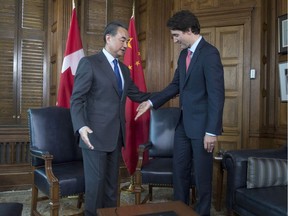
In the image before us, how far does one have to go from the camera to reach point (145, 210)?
150cm

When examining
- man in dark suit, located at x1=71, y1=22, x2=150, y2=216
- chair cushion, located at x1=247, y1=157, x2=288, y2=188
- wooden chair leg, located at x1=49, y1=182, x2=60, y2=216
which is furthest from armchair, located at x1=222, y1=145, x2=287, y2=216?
wooden chair leg, located at x1=49, y1=182, x2=60, y2=216

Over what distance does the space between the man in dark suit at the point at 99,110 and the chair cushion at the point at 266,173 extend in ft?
3.14

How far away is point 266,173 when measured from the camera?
80.8 inches

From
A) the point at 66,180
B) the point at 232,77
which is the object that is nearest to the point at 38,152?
the point at 66,180

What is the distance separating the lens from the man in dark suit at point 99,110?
1848 mm

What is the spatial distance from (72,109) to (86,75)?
226 millimetres

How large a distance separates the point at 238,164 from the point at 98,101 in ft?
3.61

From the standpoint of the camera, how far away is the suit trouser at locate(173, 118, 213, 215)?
1.93m

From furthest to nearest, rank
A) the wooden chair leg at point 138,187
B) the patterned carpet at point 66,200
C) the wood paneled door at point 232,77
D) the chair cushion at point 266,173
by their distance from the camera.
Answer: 1. the wood paneled door at point 232,77
2. the patterned carpet at point 66,200
3. the wooden chair leg at point 138,187
4. the chair cushion at point 266,173

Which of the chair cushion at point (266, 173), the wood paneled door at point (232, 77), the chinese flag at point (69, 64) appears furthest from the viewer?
the wood paneled door at point (232, 77)

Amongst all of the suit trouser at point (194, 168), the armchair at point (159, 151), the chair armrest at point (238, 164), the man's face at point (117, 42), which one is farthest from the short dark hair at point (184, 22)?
the chair armrest at point (238, 164)

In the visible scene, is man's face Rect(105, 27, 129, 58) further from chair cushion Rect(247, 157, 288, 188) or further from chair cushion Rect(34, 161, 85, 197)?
chair cushion Rect(247, 157, 288, 188)

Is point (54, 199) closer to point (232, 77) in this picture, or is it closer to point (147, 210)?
point (147, 210)

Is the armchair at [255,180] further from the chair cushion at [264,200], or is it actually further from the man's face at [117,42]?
the man's face at [117,42]
